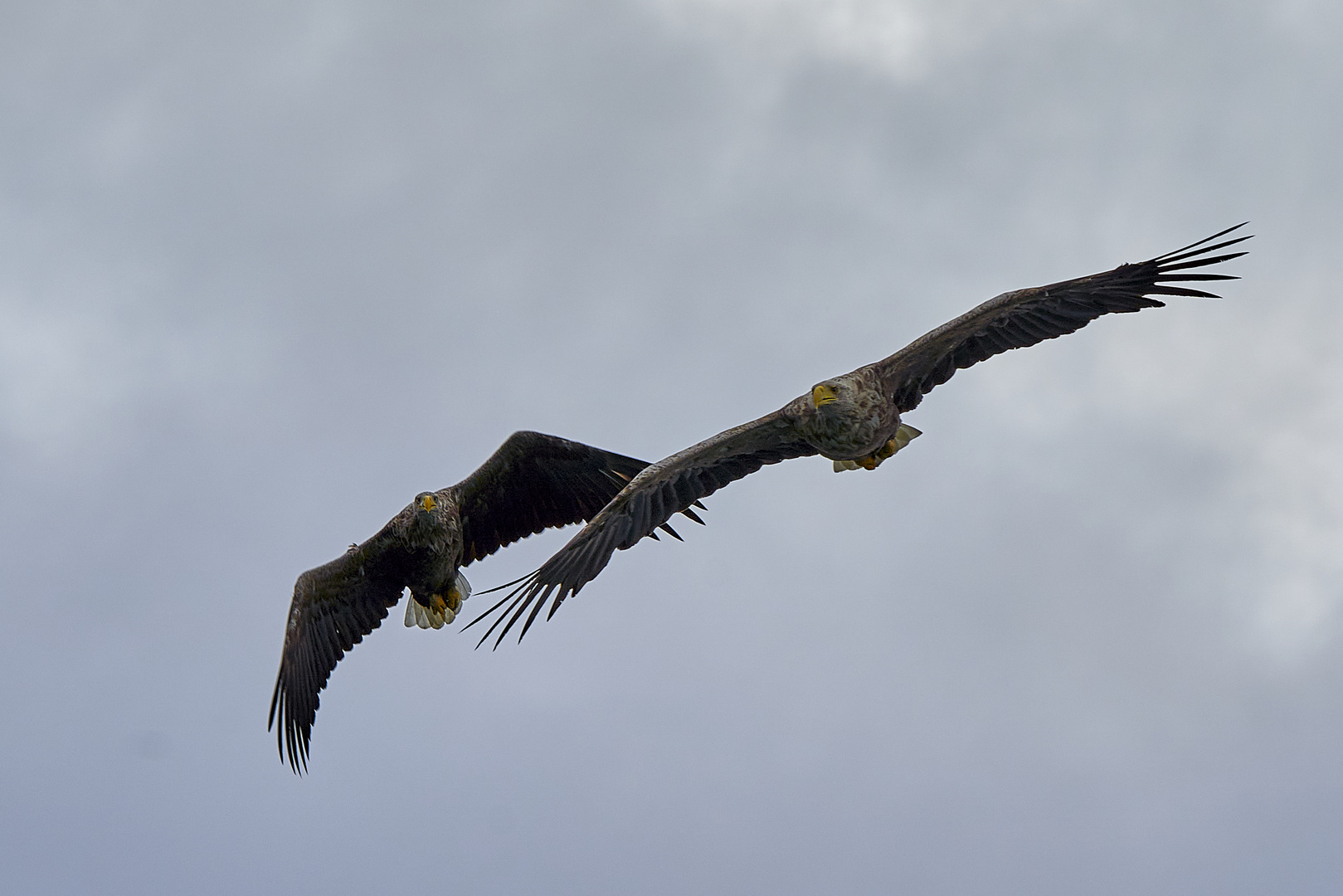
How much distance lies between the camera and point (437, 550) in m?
13.2

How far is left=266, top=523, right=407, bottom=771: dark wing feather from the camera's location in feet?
44.8

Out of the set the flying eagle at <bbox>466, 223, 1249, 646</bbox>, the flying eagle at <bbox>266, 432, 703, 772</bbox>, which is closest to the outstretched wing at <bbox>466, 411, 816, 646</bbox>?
the flying eagle at <bbox>466, 223, 1249, 646</bbox>

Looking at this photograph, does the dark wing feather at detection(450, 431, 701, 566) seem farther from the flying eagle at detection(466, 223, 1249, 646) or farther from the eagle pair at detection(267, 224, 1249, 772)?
the flying eagle at detection(466, 223, 1249, 646)

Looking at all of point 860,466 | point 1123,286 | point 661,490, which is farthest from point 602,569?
point 1123,286

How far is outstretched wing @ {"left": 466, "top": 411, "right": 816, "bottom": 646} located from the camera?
11445 millimetres

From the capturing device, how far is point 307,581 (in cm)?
1356

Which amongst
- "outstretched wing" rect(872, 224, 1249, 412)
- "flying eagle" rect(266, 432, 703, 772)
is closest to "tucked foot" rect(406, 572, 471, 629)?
"flying eagle" rect(266, 432, 703, 772)

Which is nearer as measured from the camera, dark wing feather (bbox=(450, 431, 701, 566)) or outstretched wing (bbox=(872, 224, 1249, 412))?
outstretched wing (bbox=(872, 224, 1249, 412))

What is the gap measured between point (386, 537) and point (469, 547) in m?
0.72

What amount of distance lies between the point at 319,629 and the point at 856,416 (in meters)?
5.14

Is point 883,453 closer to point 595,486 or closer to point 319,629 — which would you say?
point 595,486

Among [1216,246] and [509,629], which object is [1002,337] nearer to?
[1216,246]

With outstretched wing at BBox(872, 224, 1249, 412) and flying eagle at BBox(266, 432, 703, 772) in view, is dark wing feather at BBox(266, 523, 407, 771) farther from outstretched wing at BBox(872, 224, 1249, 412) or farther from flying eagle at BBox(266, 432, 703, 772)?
outstretched wing at BBox(872, 224, 1249, 412)

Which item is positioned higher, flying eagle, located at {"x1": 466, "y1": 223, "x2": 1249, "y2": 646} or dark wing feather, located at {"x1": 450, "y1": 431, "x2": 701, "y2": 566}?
dark wing feather, located at {"x1": 450, "y1": 431, "x2": 701, "y2": 566}
